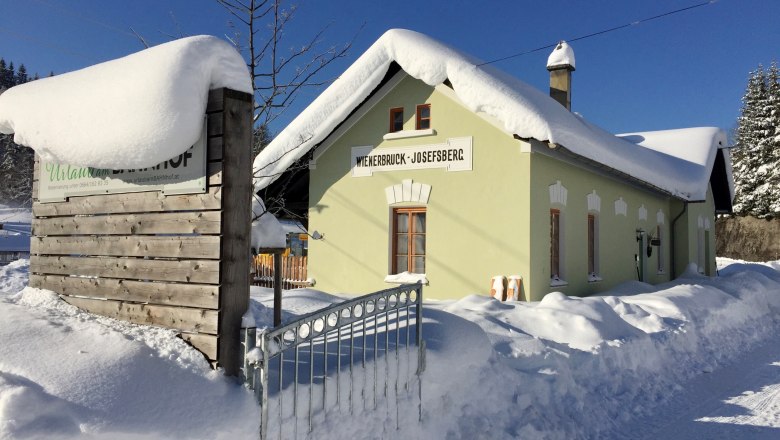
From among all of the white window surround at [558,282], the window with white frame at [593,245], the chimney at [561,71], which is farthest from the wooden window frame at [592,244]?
the chimney at [561,71]

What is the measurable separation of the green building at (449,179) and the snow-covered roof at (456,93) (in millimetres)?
23

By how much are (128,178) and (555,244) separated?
29.8ft

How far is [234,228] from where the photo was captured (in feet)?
13.2

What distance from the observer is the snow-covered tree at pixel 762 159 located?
35406mm

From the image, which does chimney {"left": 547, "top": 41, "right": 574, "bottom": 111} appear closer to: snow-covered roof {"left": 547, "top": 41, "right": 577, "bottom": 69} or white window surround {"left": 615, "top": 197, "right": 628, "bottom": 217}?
snow-covered roof {"left": 547, "top": 41, "right": 577, "bottom": 69}

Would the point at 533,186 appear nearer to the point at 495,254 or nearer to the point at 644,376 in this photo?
the point at 495,254

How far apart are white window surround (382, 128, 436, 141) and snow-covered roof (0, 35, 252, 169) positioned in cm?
768

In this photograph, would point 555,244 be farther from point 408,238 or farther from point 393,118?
point 393,118

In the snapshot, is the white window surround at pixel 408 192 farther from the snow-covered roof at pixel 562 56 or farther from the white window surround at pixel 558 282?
the snow-covered roof at pixel 562 56

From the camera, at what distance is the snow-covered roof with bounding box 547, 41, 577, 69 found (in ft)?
53.2

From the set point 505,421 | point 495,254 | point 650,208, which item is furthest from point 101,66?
point 650,208

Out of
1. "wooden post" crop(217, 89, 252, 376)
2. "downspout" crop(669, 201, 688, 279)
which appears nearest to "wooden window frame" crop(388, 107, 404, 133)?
"wooden post" crop(217, 89, 252, 376)

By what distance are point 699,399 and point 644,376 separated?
0.67 metres

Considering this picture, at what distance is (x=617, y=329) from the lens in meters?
8.17
